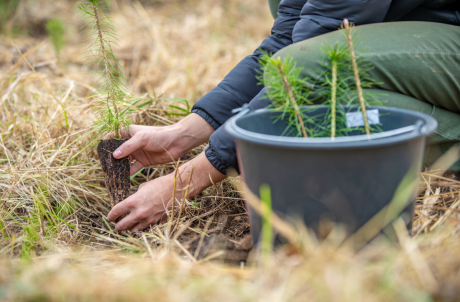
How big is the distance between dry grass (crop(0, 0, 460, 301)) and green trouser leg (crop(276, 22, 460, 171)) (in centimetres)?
32

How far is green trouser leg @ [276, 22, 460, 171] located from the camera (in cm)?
104

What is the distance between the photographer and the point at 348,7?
3.45ft

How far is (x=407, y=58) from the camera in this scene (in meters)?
1.05

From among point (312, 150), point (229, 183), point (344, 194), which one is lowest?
point (229, 183)

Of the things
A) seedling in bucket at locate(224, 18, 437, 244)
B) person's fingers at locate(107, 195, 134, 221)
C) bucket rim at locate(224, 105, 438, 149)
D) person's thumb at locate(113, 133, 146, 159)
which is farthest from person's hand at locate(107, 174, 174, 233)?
bucket rim at locate(224, 105, 438, 149)

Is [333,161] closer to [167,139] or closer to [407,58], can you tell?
[407,58]

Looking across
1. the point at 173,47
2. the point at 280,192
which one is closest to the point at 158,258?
the point at 280,192

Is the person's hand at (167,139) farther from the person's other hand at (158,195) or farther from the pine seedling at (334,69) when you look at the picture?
the pine seedling at (334,69)

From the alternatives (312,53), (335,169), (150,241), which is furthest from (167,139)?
(335,169)

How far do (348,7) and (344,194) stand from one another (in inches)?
24.1

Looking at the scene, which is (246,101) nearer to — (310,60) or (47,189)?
(310,60)

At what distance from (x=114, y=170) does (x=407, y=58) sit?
1025 millimetres

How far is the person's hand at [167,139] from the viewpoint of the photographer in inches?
53.8

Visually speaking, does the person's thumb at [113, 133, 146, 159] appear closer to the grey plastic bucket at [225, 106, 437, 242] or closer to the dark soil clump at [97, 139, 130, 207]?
the dark soil clump at [97, 139, 130, 207]
